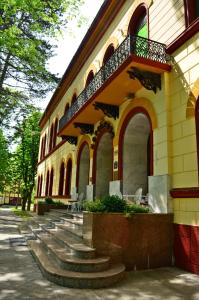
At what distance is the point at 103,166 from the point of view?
13.3 m

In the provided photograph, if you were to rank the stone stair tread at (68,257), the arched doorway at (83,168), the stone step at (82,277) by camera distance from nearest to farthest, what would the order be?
the stone step at (82,277), the stone stair tread at (68,257), the arched doorway at (83,168)

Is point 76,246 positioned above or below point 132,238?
below

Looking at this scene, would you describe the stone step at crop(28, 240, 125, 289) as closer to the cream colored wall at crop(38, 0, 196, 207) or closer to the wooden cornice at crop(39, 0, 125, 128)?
the cream colored wall at crop(38, 0, 196, 207)

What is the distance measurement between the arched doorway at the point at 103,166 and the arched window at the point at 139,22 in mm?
4847

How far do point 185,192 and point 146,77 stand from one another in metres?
3.55

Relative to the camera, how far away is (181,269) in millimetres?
6629

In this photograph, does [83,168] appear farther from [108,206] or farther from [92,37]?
[108,206]

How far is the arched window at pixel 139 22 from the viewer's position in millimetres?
10118

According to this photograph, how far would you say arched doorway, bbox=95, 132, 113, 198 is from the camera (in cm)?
1312

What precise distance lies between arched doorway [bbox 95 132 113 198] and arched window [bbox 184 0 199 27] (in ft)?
21.5

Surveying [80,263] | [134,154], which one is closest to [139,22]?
[134,154]

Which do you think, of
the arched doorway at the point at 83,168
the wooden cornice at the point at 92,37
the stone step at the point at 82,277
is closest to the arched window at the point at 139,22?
the wooden cornice at the point at 92,37

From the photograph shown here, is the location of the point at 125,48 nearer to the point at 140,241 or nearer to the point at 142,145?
the point at 142,145

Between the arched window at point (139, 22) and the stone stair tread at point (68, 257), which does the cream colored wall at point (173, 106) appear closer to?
the arched window at point (139, 22)
